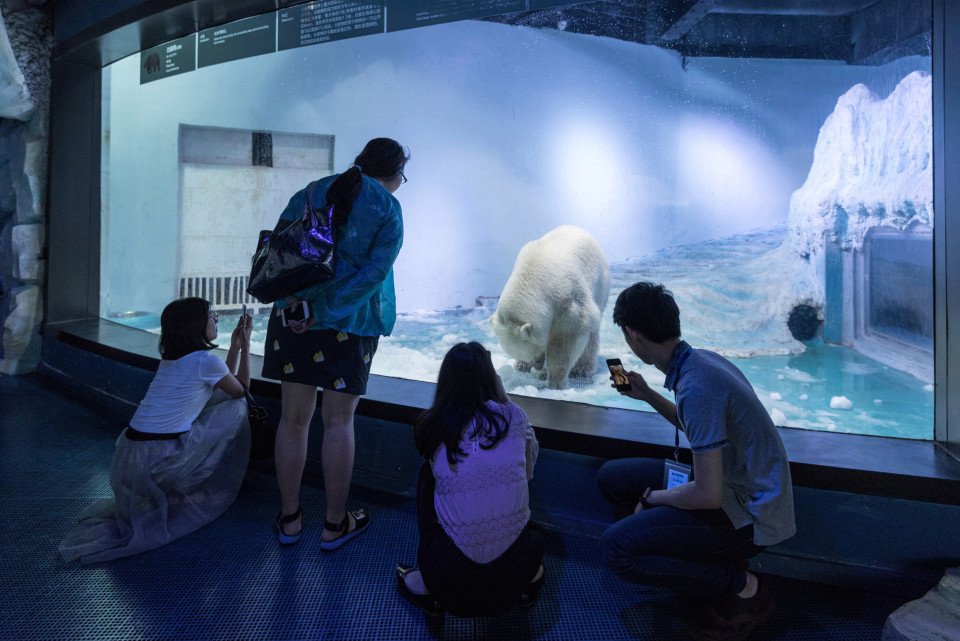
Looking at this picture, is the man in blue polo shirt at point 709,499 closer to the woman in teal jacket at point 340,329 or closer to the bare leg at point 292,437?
the woman in teal jacket at point 340,329

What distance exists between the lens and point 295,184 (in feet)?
19.3

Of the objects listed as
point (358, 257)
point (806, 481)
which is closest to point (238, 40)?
point (358, 257)

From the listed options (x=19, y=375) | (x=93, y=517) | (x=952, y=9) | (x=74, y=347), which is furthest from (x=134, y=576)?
(x=19, y=375)

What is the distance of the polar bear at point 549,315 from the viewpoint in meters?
3.46

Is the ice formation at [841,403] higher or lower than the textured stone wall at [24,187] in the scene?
lower

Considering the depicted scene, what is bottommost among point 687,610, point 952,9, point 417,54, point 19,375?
point 687,610

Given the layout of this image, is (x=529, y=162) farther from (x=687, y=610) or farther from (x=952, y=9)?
(x=687, y=610)

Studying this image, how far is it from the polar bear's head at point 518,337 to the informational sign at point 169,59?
329cm

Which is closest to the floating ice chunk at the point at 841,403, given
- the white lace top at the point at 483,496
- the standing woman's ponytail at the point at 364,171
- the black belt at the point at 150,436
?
the white lace top at the point at 483,496

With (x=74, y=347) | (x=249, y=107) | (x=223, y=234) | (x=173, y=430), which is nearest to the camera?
(x=173, y=430)

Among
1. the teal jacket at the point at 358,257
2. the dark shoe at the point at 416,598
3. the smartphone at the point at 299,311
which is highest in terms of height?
the teal jacket at the point at 358,257

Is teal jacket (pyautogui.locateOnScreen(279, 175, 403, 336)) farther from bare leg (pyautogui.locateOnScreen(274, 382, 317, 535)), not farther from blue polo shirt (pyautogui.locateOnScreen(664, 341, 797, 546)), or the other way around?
blue polo shirt (pyautogui.locateOnScreen(664, 341, 797, 546))

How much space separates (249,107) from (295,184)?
1175 mm

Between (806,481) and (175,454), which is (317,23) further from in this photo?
(806,481)
